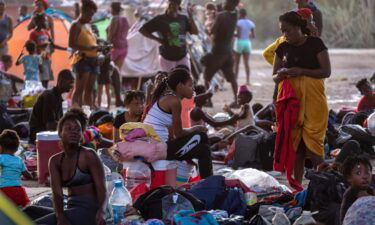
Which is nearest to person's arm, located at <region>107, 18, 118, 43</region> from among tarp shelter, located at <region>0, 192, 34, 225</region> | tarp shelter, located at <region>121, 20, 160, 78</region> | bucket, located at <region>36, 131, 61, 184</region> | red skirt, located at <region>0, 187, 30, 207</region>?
tarp shelter, located at <region>121, 20, 160, 78</region>

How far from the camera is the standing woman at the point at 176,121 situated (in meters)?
8.69

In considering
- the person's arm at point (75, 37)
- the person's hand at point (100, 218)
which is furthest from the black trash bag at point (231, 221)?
the person's arm at point (75, 37)

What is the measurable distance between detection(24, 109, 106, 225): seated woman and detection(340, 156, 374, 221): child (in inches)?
67.1

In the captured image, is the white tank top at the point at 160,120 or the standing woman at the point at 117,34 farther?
the standing woman at the point at 117,34

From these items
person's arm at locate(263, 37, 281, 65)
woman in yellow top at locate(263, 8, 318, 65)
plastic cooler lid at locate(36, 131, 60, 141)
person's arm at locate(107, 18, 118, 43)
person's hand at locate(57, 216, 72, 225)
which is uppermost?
woman in yellow top at locate(263, 8, 318, 65)

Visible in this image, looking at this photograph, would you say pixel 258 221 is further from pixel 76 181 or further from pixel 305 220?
pixel 76 181

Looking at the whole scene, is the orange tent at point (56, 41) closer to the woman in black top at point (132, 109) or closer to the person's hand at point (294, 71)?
the woman in black top at point (132, 109)

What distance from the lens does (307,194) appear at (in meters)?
7.81

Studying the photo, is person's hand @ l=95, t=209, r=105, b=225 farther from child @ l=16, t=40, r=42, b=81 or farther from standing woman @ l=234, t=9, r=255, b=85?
standing woman @ l=234, t=9, r=255, b=85

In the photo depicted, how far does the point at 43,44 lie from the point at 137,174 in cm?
868

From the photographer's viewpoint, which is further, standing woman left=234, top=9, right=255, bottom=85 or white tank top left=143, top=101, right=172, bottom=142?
standing woman left=234, top=9, right=255, bottom=85

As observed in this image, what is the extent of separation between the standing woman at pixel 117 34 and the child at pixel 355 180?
33.1 feet

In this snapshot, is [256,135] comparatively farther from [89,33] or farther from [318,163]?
[89,33]

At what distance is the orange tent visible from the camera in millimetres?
19672
